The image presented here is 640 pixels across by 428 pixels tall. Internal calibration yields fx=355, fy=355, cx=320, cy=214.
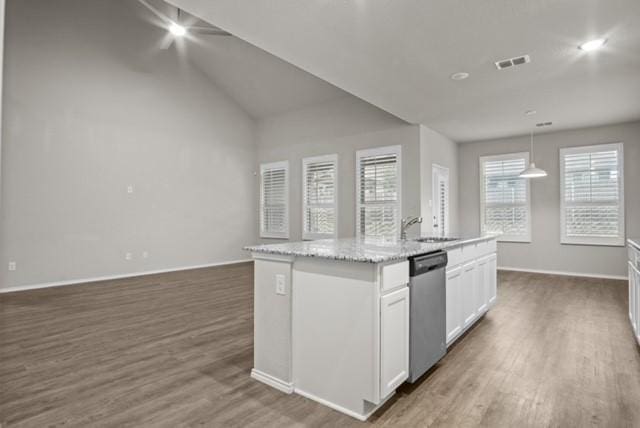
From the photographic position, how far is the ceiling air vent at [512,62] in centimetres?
364

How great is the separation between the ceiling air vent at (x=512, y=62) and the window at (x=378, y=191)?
8.32ft

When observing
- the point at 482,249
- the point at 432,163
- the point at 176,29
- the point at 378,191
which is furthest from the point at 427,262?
the point at 176,29

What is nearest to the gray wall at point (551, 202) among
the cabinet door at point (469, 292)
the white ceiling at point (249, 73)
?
the white ceiling at point (249, 73)

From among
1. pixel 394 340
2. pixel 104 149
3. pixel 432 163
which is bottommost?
pixel 394 340

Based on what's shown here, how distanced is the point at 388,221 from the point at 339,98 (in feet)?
8.67

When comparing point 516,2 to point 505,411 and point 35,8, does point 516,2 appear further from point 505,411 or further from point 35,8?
point 35,8

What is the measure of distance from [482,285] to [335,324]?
2262 millimetres

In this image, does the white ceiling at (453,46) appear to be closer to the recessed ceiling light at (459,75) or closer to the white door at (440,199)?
the recessed ceiling light at (459,75)

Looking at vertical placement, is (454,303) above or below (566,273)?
above

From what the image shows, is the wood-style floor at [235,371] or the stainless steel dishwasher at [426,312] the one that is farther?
the stainless steel dishwasher at [426,312]

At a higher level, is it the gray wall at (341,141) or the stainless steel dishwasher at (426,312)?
the gray wall at (341,141)

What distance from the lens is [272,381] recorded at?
243cm

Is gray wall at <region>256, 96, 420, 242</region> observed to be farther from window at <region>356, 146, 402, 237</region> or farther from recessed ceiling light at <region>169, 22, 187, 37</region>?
recessed ceiling light at <region>169, 22, 187, 37</region>

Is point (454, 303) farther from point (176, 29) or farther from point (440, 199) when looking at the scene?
point (176, 29)
